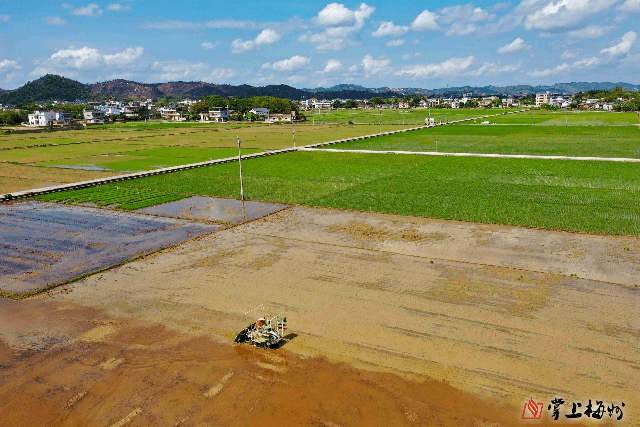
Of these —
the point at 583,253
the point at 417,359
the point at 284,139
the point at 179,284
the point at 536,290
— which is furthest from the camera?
the point at 284,139

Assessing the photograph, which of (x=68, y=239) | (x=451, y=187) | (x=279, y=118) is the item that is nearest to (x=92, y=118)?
(x=279, y=118)

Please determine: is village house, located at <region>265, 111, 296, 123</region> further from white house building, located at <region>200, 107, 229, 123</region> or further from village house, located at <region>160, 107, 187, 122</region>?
village house, located at <region>160, 107, 187, 122</region>

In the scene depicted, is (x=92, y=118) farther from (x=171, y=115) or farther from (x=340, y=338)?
(x=340, y=338)

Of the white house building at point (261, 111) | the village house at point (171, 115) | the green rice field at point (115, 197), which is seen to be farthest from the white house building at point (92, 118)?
the green rice field at point (115, 197)

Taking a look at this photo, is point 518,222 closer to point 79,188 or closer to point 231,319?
point 231,319

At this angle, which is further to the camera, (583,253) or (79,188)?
(79,188)

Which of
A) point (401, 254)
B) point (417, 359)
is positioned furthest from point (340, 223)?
point (417, 359)

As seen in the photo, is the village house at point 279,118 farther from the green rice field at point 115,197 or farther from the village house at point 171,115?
the green rice field at point 115,197
